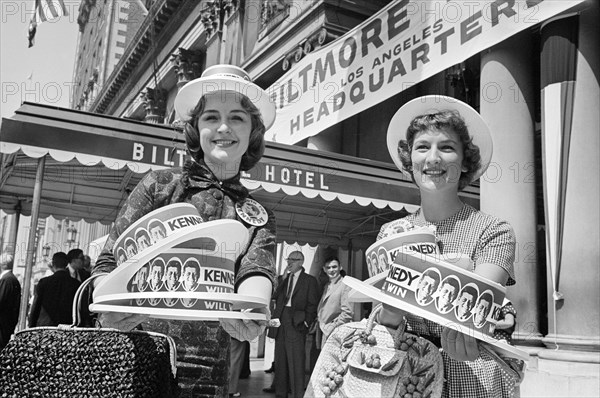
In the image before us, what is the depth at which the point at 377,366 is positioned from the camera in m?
1.57

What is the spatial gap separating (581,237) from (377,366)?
5795mm

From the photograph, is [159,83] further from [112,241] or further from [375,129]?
[112,241]

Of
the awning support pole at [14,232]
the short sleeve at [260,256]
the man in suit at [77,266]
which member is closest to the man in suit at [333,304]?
the man in suit at [77,266]

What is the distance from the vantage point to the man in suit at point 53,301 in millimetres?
8172

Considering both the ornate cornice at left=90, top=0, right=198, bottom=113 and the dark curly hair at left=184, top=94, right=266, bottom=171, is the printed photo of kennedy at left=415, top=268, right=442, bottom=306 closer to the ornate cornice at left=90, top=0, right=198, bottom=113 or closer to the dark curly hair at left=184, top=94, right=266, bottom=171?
the dark curly hair at left=184, top=94, right=266, bottom=171

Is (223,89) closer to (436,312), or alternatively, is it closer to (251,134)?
(251,134)

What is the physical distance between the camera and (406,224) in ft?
6.17

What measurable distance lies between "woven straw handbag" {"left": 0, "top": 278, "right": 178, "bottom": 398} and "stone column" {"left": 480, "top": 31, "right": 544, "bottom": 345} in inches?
270

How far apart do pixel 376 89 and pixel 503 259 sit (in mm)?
7411

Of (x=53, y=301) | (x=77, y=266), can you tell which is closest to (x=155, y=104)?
(x=77, y=266)

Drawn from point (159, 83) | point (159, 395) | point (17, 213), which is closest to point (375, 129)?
point (17, 213)

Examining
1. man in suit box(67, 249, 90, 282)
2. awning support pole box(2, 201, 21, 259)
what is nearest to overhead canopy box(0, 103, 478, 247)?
awning support pole box(2, 201, 21, 259)

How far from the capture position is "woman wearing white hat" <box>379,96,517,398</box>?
5.72ft

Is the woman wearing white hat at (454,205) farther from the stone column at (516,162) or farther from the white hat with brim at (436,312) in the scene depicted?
the stone column at (516,162)
